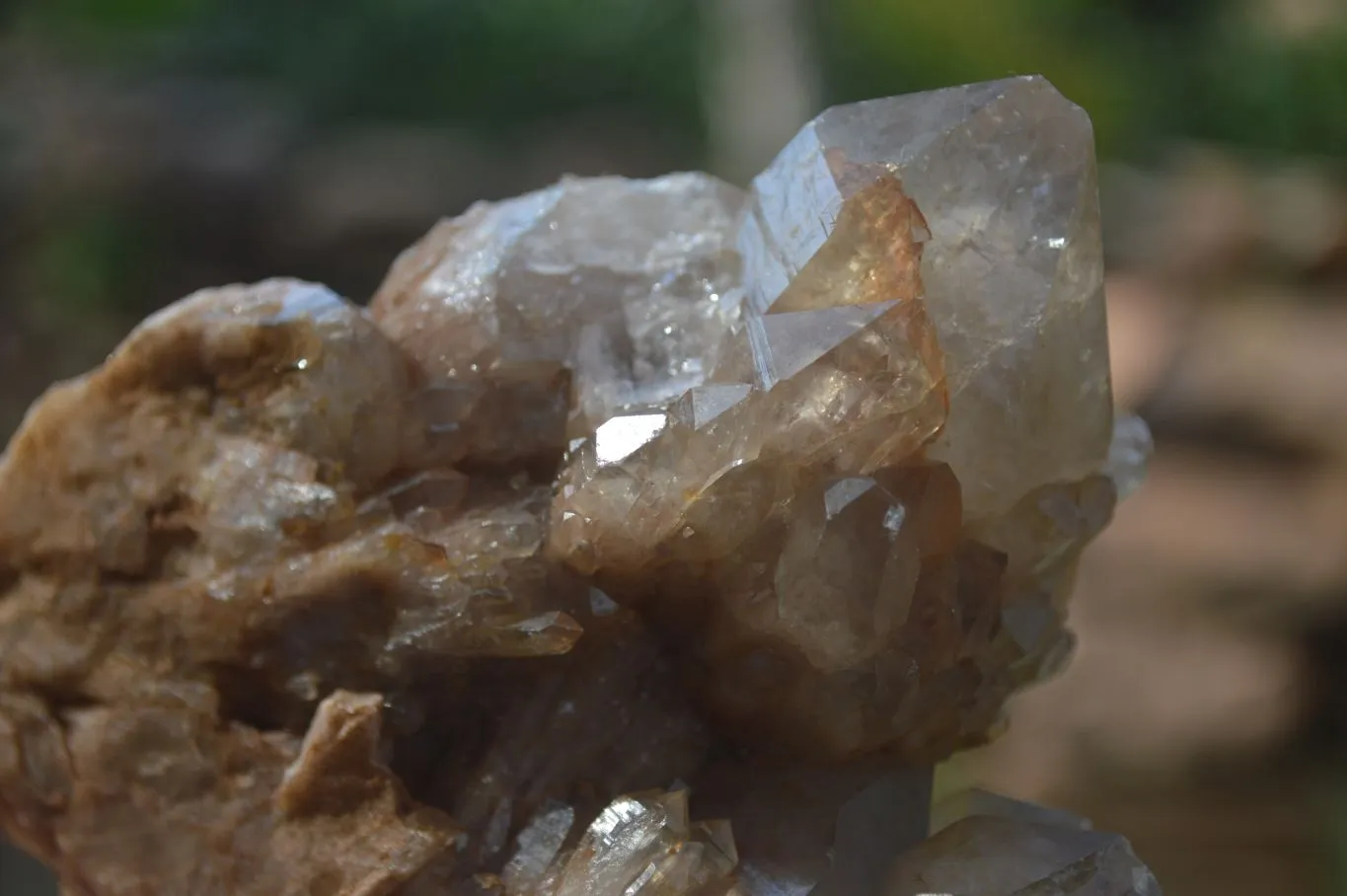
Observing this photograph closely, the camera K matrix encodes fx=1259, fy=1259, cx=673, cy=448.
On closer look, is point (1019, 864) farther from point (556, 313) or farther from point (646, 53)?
point (646, 53)

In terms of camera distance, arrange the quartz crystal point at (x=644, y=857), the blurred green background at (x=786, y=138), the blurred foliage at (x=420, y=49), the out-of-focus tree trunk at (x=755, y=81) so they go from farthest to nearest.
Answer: the blurred foliage at (x=420, y=49), the out-of-focus tree trunk at (x=755, y=81), the blurred green background at (x=786, y=138), the quartz crystal point at (x=644, y=857)

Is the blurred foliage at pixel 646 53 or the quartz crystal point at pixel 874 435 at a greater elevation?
the quartz crystal point at pixel 874 435

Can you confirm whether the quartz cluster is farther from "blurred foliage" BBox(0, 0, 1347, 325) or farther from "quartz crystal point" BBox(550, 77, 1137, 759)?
"blurred foliage" BBox(0, 0, 1347, 325)

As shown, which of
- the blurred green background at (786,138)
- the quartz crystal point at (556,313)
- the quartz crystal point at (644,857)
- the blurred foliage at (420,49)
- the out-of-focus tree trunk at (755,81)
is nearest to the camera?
the quartz crystal point at (644,857)

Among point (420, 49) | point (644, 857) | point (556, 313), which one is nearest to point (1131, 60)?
point (420, 49)

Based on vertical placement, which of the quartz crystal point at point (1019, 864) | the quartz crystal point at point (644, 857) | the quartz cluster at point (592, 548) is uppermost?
the quartz cluster at point (592, 548)

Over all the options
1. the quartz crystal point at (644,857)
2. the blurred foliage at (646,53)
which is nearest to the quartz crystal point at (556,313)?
the quartz crystal point at (644,857)

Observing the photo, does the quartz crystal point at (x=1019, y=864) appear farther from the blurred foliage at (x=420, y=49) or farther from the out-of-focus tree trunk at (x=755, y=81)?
the blurred foliage at (x=420, y=49)
